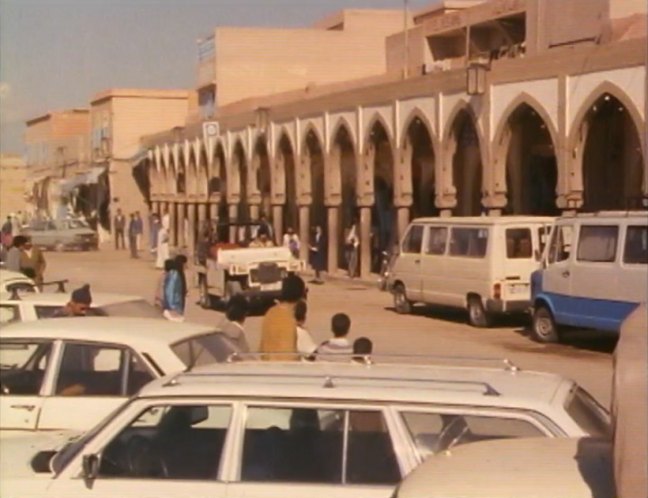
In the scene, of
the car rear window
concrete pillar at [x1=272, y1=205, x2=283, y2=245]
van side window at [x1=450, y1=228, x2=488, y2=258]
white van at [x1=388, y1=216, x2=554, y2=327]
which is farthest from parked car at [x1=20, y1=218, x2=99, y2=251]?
the car rear window

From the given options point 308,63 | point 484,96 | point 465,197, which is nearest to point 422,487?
point 484,96

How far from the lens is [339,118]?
115ft

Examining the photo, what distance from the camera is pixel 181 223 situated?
165 ft

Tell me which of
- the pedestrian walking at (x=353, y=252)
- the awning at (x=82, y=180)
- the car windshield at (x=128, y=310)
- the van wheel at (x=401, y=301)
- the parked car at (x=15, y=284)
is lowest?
the van wheel at (x=401, y=301)

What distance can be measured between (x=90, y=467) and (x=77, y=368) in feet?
9.99

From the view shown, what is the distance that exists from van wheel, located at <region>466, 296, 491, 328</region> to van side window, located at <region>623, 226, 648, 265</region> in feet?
15.0

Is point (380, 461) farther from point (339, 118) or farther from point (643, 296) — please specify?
point (339, 118)

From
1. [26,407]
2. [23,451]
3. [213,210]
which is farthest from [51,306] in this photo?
[213,210]

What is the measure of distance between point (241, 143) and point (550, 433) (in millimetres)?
37801

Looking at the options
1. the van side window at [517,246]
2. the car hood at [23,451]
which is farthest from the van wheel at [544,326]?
the car hood at [23,451]

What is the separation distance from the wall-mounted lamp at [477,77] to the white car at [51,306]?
1541cm

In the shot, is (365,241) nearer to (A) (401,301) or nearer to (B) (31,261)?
(A) (401,301)

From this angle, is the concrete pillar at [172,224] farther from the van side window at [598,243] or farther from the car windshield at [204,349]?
the car windshield at [204,349]

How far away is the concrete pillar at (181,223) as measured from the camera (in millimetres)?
48938
